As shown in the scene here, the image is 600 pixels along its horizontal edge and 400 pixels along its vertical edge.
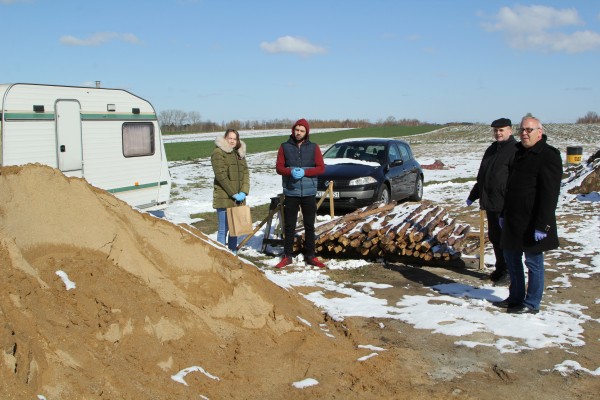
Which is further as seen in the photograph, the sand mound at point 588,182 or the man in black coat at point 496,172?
the sand mound at point 588,182

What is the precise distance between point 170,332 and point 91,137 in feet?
22.6

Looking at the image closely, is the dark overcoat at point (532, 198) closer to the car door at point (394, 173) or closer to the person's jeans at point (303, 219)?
the person's jeans at point (303, 219)

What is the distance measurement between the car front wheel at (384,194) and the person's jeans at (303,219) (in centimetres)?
448

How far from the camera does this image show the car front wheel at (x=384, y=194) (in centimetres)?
1260

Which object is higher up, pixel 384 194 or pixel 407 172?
pixel 407 172

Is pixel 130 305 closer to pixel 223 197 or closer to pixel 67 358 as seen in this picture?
pixel 67 358

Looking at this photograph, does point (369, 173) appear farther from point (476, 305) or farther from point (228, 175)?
point (476, 305)

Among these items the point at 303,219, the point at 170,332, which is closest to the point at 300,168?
the point at 303,219

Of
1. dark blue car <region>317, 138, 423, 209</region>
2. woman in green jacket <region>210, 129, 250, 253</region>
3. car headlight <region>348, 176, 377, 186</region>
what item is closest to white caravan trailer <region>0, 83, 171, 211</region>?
woman in green jacket <region>210, 129, 250, 253</region>

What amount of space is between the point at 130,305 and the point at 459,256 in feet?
16.6

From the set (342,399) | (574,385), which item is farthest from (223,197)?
(574,385)

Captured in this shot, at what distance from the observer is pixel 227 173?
8273 mm

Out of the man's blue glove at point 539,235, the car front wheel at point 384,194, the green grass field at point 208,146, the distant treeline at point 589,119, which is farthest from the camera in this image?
the distant treeline at point 589,119

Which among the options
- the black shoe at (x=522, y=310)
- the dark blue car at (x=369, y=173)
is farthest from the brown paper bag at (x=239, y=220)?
the dark blue car at (x=369, y=173)
